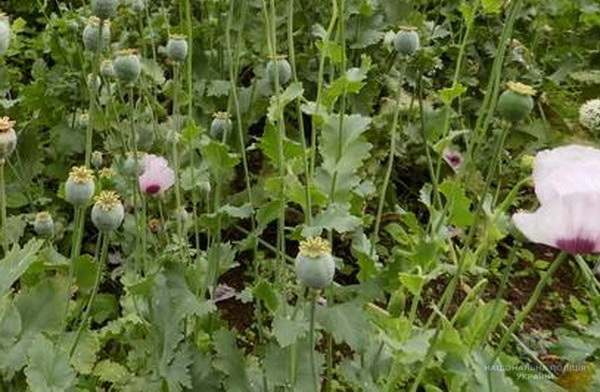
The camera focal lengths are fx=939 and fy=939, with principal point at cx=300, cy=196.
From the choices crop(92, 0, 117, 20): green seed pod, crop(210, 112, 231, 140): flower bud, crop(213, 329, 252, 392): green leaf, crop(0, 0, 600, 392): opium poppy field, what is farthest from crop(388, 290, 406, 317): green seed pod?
crop(92, 0, 117, 20): green seed pod

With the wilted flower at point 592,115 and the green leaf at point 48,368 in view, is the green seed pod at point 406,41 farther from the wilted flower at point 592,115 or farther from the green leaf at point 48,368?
the green leaf at point 48,368

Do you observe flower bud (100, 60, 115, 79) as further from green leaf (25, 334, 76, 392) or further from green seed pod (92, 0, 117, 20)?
green leaf (25, 334, 76, 392)

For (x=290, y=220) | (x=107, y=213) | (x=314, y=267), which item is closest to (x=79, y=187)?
(x=107, y=213)

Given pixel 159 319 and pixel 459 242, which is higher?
pixel 159 319

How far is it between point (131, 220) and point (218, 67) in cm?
75

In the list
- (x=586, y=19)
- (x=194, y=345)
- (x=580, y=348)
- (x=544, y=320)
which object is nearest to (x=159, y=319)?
(x=194, y=345)

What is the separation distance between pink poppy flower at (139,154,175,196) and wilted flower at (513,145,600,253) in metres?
0.72

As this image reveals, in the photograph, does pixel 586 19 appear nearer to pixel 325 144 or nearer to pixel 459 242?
pixel 459 242

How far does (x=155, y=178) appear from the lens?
1.58 meters

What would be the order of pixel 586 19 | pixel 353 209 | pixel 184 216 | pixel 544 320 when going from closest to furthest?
pixel 353 209
pixel 184 216
pixel 544 320
pixel 586 19

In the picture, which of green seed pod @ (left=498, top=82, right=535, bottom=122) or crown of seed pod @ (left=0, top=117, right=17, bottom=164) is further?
crown of seed pod @ (left=0, top=117, right=17, bottom=164)

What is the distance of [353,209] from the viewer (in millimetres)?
1453

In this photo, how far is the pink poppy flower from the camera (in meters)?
1.57

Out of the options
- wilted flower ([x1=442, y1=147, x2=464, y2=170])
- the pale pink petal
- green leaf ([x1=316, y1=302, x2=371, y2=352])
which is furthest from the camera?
wilted flower ([x1=442, y1=147, x2=464, y2=170])
